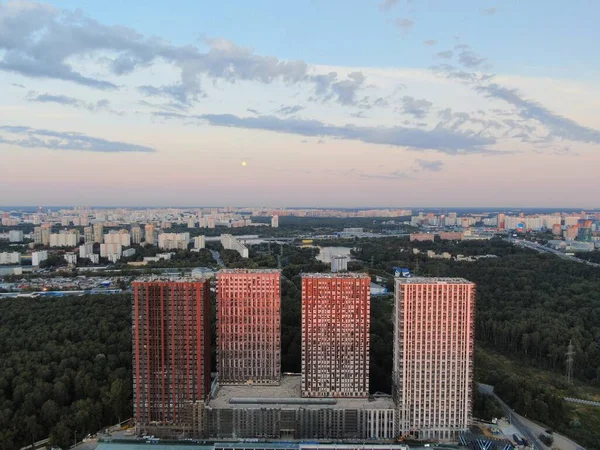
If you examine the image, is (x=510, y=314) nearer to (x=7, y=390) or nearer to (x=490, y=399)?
(x=490, y=399)

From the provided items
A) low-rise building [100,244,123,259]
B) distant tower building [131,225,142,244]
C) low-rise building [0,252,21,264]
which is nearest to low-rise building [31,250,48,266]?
low-rise building [0,252,21,264]

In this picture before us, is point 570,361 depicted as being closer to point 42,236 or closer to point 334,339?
point 334,339

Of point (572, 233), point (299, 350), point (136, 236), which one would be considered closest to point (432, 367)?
point (299, 350)

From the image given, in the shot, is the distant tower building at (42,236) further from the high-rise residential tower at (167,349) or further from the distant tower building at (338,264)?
the high-rise residential tower at (167,349)

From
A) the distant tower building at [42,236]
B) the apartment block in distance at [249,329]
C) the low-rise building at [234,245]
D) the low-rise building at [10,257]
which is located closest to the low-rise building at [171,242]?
the low-rise building at [234,245]

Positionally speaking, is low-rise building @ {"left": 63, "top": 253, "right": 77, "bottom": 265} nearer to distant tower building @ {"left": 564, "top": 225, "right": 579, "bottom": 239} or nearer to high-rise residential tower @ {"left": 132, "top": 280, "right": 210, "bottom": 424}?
high-rise residential tower @ {"left": 132, "top": 280, "right": 210, "bottom": 424}

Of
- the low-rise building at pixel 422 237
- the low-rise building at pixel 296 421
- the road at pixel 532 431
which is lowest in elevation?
the road at pixel 532 431

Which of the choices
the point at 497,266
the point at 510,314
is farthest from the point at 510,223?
the point at 510,314
